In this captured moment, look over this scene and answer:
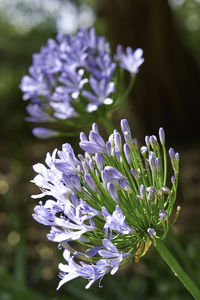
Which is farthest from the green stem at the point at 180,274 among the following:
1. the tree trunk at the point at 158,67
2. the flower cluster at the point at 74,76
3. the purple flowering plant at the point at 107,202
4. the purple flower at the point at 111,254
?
the tree trunk at the point at 158,67

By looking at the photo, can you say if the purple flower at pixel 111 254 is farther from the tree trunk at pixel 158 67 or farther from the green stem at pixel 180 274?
the tree trunk at pixel 158 67

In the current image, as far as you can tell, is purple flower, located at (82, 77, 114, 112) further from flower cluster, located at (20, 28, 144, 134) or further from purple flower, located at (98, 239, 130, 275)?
purple flower, located at (98, 239, 130, 275)

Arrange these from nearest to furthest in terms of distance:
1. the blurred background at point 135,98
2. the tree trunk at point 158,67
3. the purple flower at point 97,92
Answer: the purple flower at point 97,92, the blurred background at point 135,98, the tree trunk at point 158,67

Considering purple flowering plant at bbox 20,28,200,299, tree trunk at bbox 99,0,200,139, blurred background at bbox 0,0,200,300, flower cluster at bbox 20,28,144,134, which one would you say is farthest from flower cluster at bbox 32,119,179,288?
tree trunk at bbox 99,0,200,139

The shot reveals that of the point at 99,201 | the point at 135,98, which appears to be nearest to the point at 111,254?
the point at 99,201

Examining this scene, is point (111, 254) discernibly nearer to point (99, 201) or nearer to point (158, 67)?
point (99, 201)

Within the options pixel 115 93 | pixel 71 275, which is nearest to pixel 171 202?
pixel 71 275
